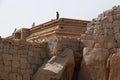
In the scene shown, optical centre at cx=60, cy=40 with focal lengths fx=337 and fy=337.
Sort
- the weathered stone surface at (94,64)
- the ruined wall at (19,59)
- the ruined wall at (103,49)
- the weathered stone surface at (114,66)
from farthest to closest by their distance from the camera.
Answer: the ruined wall at (19,59), the weathered stone surface at (94,64), the ruined wall at (103,49), the weathered stone surface at (114,66)

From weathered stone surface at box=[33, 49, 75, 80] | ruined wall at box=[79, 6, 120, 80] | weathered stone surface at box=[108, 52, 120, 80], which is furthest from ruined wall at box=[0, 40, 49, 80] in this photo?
weathered stone surface at box=[108, 52, 120, 80]

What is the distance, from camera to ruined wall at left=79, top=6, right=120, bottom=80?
11.9m

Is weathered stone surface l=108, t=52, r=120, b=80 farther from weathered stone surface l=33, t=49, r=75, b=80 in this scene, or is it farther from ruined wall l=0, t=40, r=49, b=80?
ruined wall l=0, t=40, r=49, b=80

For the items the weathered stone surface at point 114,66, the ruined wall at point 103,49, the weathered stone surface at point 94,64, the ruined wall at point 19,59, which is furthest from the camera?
the ruined wall at point 19,59

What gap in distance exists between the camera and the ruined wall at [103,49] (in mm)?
11938

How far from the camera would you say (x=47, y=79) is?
12.1 meters

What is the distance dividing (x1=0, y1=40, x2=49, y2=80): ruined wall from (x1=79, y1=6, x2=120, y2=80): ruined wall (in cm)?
175

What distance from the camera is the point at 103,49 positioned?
12.4 m

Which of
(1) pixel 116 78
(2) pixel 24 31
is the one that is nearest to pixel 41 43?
Result: (1) pixel 116 78

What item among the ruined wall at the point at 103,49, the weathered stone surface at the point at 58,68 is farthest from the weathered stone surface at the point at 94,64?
the weathered stone surface at the point at 58,68

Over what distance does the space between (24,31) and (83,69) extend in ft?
24.5

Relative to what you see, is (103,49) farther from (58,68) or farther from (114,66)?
(58,68)

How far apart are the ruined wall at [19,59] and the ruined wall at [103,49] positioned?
1752 millimetres

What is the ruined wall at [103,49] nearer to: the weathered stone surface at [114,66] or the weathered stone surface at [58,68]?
the weathered stone surface at [114,66]
